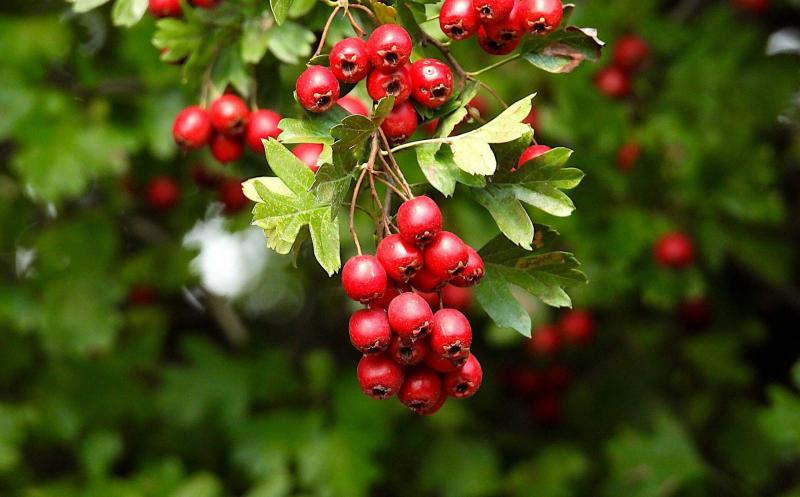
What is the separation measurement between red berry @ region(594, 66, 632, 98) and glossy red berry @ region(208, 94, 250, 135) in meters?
1.44

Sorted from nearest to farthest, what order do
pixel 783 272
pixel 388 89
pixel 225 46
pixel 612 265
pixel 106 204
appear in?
pixel 388 89
pixel 225 46
pixel 612 265
pixel 783 272
pixel 106 204

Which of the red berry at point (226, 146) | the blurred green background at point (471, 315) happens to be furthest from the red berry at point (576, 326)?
the red berry at point (226, 146)

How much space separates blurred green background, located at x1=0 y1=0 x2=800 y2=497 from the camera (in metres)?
2.27

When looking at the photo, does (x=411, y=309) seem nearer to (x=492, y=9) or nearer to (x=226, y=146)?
(x=492, y=9)

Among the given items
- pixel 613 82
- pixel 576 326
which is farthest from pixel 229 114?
pixel 576 326

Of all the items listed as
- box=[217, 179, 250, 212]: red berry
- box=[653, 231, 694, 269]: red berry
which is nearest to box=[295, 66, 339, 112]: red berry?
box=[217, 179, 250, 212]: red berry

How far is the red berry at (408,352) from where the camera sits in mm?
966

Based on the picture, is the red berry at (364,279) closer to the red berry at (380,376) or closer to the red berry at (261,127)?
the red berry at (380,376)

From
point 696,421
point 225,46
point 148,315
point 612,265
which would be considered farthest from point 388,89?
point 696,421

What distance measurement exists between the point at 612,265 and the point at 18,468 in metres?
1.73

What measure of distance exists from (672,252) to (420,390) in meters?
1.49

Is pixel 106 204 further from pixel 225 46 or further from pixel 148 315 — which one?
pixel 225 46

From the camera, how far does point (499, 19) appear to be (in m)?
1.03

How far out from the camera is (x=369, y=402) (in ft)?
8.57
